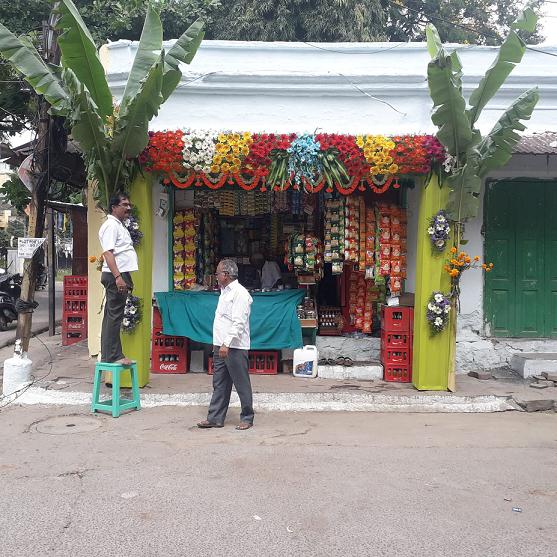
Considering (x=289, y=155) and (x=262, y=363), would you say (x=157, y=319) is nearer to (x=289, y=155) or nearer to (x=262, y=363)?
(x=262, y=363)

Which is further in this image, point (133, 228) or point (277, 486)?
point (133, 228)

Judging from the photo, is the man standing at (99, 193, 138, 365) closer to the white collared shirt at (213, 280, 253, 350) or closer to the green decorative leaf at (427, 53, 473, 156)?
the white collared shirt at (213, 280, 253, 350)

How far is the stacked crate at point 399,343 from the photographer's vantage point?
339 inches

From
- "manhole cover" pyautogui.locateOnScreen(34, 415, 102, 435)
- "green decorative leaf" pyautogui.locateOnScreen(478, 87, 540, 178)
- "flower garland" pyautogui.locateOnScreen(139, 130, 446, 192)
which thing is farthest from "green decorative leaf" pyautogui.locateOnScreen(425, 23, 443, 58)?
"manhole cover" pyautogui.locateOnScreen(34, 415, 102, 435)

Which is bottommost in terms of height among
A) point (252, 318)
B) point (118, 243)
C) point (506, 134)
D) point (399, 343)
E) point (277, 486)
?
point (277, 486)

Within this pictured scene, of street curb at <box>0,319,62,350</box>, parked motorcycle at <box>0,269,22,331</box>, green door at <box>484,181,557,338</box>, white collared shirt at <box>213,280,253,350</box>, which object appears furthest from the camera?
parked motorcycle at <box>0,269,22,331</box>

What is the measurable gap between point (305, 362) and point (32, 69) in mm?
5175

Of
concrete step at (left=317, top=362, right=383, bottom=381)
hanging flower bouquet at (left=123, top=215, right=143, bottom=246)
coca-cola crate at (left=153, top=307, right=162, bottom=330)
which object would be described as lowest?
concrete step at (left=317, top=362, right=383, bottom=381)

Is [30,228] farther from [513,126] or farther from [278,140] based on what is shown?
[513,126]

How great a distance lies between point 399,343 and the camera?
8.61 meters

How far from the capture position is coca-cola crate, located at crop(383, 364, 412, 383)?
861 cm

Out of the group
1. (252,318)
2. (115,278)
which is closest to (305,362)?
(252,318)

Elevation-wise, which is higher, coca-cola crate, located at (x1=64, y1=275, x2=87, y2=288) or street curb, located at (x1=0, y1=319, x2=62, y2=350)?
coca-cola crate, located at (x1=64, y1=275, x2=87, y2=288)

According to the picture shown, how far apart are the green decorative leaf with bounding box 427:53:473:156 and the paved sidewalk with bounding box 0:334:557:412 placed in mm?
3140
